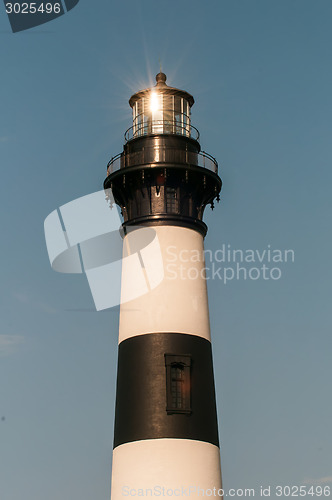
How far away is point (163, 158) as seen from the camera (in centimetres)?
3130

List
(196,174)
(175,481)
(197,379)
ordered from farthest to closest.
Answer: (196,174)
(197,379)
(175,481)

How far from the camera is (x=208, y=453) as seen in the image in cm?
2795

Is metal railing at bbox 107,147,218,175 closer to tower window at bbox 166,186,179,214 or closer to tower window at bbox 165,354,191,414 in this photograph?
tower window at bbox 166,186,179,214

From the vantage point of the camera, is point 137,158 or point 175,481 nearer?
point 175,481

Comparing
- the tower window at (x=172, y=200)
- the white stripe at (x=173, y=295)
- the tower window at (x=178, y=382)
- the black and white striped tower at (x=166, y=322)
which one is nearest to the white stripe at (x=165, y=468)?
the black and white striped tower at (x=166, y=322)

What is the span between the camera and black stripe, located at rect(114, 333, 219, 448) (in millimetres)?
27844

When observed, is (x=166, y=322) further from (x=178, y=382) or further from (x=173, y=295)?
(x=178, y=382)

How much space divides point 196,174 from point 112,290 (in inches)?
232

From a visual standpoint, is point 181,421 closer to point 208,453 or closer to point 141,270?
point 208,453

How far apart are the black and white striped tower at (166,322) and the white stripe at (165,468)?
3cm

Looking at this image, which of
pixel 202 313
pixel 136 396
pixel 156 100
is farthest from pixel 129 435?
pixel 156 100

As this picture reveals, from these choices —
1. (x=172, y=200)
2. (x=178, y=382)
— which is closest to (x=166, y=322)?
(x=178, y=382)

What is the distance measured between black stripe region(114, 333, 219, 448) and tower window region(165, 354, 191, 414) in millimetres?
161

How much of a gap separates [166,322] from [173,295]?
3.78 feet
